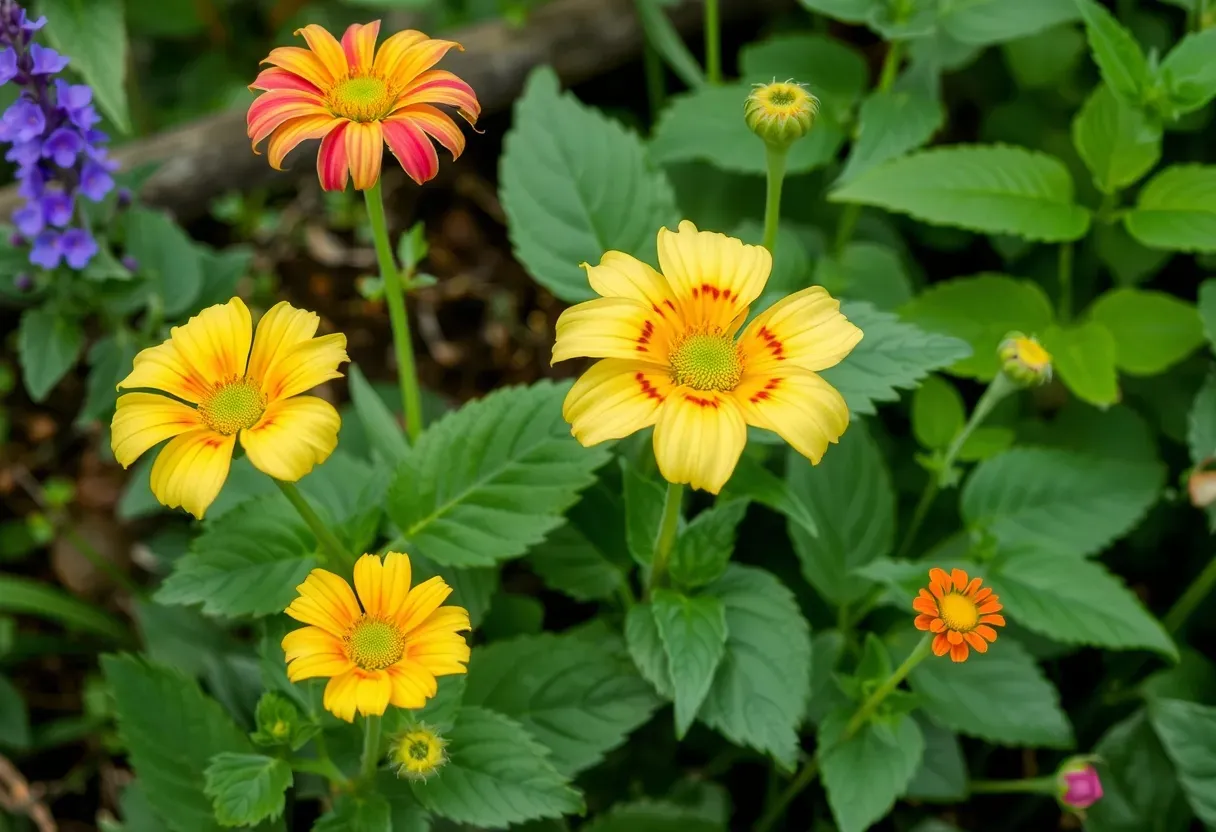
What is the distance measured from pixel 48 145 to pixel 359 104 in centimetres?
61

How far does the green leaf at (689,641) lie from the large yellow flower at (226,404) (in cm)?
46

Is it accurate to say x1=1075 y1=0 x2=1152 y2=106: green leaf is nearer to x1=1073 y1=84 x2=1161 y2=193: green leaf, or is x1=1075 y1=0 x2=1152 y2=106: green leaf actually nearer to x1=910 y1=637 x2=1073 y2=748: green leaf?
x1=1073 y1=84 x2=1161 y2=193: green leaf

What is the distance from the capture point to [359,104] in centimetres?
114

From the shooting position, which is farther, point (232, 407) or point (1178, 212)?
point (1178, 212)

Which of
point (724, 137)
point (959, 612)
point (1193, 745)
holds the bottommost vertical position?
point (1193, 745)

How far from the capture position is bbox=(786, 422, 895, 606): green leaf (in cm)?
155

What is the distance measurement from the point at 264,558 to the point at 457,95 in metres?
0.60

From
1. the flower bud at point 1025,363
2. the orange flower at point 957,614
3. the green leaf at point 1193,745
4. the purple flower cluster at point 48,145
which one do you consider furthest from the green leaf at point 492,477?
the green leaf at point 1193,745

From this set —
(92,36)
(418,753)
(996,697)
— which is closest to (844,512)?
(996,697)

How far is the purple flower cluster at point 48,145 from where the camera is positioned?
54.5 inches

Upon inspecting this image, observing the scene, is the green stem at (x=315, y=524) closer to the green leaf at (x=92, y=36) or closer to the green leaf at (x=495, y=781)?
the green leaf at (x=495, y=781)

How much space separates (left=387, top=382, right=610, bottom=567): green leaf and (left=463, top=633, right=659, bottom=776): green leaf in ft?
0.55

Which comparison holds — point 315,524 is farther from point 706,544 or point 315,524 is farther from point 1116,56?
point 1116,56

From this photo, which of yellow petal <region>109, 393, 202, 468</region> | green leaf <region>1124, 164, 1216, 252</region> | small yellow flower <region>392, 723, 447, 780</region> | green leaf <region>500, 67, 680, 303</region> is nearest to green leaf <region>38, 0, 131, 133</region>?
green leaf <region>500, 67, 680, 303</region>
